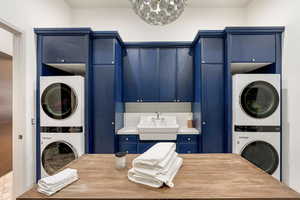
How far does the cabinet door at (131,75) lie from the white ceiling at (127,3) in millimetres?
949

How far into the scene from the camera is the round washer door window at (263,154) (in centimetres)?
247

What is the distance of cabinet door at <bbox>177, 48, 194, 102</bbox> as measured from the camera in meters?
3.31

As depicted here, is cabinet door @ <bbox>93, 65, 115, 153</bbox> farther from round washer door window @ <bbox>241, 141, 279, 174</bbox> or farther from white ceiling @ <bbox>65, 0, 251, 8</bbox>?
round washer door window @ <bbox>241, 141, 279, 174</bbox>

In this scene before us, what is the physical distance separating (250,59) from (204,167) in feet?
6.59

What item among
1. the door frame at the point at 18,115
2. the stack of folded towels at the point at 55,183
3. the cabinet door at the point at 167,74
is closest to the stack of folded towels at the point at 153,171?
the stack of folded towels at the point at 55,183

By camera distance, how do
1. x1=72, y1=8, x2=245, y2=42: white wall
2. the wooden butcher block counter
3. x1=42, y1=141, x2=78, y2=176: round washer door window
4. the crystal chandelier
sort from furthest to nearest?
x1=72, y1=8, x2=245, y2=42: white wall
x1=42, y1=141, x2=78, y2=176: round washer door window
the crystal chandelier
the wooden butcher block counter

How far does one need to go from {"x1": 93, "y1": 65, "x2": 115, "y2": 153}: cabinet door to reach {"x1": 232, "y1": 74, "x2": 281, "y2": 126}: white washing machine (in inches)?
71.4

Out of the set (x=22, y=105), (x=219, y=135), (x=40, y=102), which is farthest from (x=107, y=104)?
(x=219, y=135)

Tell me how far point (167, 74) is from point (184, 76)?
0.31m

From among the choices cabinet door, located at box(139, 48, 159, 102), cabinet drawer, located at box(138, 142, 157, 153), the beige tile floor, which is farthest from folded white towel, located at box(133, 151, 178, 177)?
the beige tile floor

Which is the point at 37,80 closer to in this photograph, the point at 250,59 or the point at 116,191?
the point at 116,191

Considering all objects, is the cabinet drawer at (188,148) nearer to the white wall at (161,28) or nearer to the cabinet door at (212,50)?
the cabinet door at (212,50)

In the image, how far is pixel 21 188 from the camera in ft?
7.80

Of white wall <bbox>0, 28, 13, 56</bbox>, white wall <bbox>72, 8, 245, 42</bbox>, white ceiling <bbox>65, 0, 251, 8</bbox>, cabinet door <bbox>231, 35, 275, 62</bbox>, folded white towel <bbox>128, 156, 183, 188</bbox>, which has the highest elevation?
white ceiling <bbox>65, 0, 251, 8</bbox>
